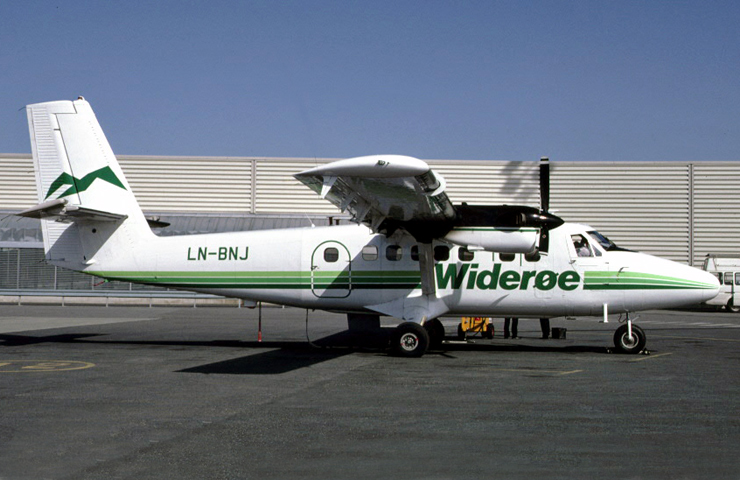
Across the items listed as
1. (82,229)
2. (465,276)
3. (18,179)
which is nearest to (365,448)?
(465,276)

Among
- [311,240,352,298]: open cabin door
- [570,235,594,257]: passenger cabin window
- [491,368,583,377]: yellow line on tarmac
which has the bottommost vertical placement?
[491,368,583,377]: yellow line on tarmac

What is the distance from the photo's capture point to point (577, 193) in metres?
41.5

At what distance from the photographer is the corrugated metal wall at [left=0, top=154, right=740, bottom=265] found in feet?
135

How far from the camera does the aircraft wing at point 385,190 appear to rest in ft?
35.7

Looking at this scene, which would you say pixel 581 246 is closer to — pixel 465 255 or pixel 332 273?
pixel 465 255

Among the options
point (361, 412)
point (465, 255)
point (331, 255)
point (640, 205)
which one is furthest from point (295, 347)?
point (640, 205)

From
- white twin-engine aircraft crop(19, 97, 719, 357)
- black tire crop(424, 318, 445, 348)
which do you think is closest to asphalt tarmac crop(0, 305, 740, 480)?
black tire crop(424, 318, 445, 348)

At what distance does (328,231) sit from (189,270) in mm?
3258

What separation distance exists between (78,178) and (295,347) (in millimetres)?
6260

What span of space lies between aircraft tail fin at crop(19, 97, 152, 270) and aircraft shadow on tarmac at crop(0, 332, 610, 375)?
2450 millimetres

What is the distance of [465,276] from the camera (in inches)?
648

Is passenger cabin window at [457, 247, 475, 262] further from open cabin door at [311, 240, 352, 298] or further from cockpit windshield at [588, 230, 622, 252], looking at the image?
cockpit windshield at [588, 230, 622, 252]

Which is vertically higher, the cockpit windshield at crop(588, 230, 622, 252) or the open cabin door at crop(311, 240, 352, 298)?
the cockpit windshield at crop(588, 230, 622, 252)

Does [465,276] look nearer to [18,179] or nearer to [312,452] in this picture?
[312,452]
